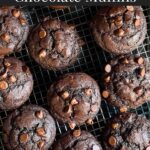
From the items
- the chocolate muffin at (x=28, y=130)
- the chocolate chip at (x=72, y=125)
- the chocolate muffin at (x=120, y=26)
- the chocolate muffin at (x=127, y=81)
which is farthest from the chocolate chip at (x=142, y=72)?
the chocolate muffin at (x=28, y=130)

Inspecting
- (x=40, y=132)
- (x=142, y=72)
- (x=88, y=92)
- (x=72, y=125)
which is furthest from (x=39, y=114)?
(x=142, y=72)

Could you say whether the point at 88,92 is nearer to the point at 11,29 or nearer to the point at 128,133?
the point at 128,133

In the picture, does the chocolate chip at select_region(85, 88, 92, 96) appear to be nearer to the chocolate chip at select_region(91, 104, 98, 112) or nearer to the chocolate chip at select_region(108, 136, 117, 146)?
the chocolate chip at select_region(91, 104, 98, 112)

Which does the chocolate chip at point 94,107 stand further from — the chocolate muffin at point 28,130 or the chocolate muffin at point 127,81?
the chocolate muffin at point 28,130

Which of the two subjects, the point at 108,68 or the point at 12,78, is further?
the point at 108,68

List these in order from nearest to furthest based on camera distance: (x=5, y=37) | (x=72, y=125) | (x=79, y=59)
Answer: (x=5, y=37), (x=72, y=125), (x=79, y=59)
